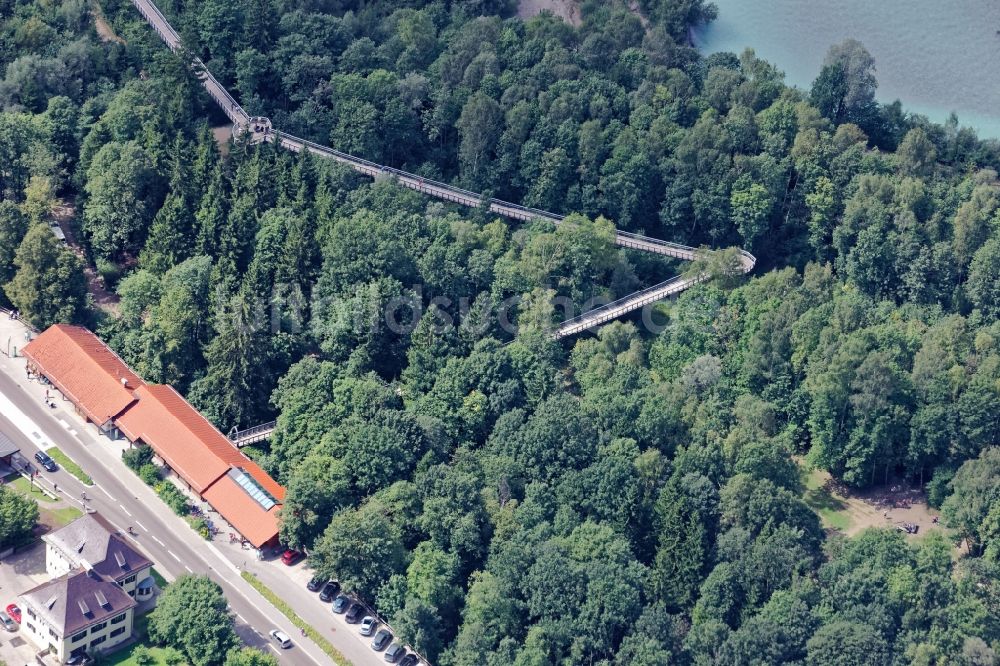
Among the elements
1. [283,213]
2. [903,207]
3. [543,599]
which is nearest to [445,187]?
[283,213]

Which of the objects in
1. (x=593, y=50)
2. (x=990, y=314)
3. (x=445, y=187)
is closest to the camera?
(x=990, y=314)

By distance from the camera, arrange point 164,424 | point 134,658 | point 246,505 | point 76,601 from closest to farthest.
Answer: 1. point 76,601
2. point 134,658
3. point 246,505
4. point 164,424

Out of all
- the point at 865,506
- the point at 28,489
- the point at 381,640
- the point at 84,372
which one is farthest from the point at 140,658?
the point at 865,506

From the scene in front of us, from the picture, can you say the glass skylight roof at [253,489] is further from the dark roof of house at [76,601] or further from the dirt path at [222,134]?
the dirt path at [222,134]

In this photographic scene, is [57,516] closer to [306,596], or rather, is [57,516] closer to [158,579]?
[158,579]

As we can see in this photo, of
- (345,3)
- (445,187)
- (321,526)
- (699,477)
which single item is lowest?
(321,526)

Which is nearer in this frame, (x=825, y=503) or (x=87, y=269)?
(x=825, y=503)

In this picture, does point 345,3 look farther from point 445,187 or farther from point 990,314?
point 990,314

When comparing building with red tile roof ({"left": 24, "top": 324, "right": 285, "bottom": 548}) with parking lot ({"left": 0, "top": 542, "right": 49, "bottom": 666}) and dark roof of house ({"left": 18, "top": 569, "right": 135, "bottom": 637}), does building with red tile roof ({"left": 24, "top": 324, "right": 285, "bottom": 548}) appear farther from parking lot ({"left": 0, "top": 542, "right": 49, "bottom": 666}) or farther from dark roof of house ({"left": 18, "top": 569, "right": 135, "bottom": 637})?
dark roof of house ({"left": 18, "top": 569, "right": 135, "bottom": 637})
